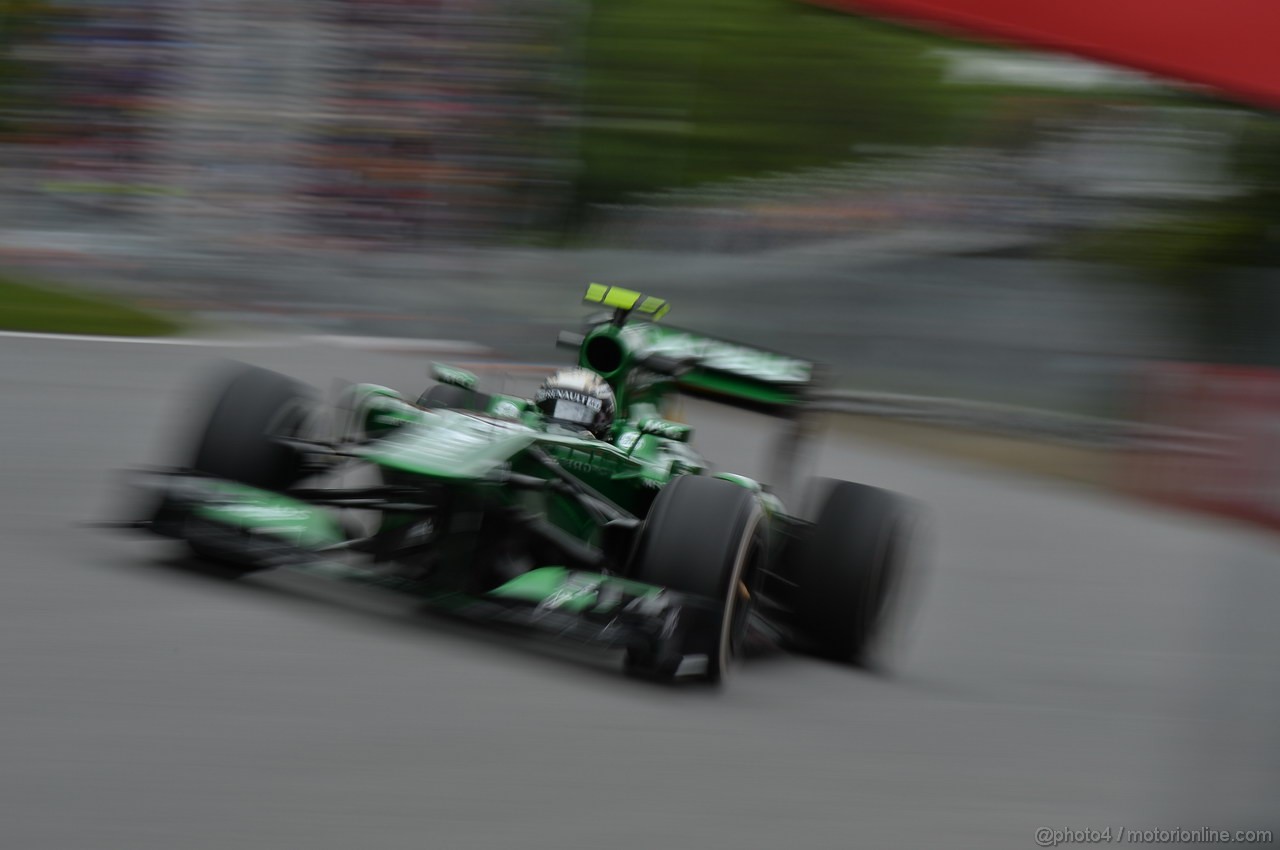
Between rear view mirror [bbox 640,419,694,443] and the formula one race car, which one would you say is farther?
rear view mirror [bbox 640,419,694,443]

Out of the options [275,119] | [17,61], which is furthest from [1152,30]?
[17,61]

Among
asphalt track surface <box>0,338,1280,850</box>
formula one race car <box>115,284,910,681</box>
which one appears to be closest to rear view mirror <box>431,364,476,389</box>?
formula one race car <box>115,284,910,681</box>

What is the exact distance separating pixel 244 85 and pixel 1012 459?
8598 millimetres

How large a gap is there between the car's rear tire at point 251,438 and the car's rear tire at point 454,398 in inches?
28.5

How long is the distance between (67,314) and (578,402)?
26.1 ft

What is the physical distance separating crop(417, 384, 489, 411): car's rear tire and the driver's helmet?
31 cm

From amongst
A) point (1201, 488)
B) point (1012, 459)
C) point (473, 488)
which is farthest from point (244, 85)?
point (473, 488)

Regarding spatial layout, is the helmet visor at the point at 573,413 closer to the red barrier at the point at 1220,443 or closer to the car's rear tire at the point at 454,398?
the car's rear tire at the point at 454,398

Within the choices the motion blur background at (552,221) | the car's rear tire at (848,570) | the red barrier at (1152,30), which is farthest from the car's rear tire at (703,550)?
the motion blur background at (552,221)

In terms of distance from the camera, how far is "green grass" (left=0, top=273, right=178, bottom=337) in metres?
12.5

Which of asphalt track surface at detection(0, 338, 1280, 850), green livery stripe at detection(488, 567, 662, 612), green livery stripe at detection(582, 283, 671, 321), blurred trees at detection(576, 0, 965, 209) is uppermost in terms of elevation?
blurred trees at detection(576, 0, 965, 209)

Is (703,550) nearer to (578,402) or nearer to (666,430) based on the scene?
(578,402)

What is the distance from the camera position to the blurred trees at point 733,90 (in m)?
20.5

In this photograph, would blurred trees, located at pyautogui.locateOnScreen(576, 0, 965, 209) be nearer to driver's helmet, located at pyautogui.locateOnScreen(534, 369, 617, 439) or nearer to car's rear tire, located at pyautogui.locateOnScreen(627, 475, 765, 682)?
driver's helmet, located at pyautogui.locateOnScreen(534, 369, 617, 439)
